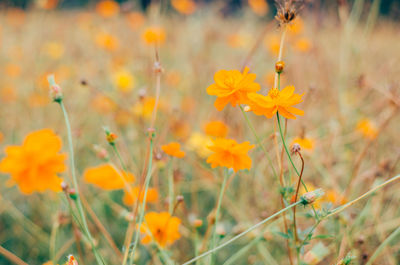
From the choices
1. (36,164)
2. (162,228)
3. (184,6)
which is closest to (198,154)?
(162,228)

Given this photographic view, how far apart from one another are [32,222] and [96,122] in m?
0.62

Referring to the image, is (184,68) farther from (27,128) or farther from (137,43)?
(27,128)

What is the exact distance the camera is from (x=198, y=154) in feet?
3.40

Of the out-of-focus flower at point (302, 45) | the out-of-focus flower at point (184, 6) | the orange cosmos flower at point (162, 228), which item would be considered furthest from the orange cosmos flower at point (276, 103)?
the out-of-focus flower at point (184, 6)

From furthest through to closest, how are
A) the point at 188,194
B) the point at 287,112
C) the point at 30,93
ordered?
the point at 30,93 → the point at 188,194 → the point at 287,112

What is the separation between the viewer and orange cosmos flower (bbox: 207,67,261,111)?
1.38 feet

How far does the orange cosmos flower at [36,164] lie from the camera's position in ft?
1.43

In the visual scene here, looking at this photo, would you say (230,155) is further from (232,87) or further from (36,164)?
(36,164)

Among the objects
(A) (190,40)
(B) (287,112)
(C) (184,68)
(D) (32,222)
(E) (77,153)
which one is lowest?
(D) (32,222)

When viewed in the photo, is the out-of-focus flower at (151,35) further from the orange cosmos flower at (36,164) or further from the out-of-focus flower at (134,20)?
the out-of-focus flower at (134,20)

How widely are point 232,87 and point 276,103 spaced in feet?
0.24

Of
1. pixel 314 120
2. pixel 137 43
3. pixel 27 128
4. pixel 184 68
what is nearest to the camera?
pixel 27 128

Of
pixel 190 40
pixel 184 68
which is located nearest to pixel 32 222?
pixel 184 68

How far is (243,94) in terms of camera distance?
0.44 m
